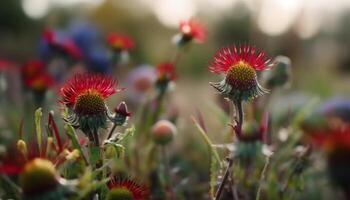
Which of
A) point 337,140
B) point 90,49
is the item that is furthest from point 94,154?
point 90,49

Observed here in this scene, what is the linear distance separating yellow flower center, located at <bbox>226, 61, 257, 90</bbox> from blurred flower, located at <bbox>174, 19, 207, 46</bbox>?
2.08 feet

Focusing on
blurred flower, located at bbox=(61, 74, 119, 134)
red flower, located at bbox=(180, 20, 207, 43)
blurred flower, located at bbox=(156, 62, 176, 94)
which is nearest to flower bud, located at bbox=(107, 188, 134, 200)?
blurred flower, located at bbox=(61, 74, 119, 134)

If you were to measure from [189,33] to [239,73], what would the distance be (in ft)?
2.17

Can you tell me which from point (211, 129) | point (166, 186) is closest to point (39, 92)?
point (166, 186)

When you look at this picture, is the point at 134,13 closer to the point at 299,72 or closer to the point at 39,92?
the point at 299,72

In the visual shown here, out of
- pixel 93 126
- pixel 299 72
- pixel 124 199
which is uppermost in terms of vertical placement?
pixel 299 72

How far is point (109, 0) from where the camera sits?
1694 cm

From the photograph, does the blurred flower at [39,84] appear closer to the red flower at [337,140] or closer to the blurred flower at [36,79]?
the blurred flower at [36,79]

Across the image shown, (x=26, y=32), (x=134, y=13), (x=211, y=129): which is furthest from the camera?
(x=26, y=32)

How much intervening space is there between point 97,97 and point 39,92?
116cm

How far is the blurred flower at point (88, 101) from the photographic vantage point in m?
1.12

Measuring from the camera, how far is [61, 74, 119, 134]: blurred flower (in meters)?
1.12

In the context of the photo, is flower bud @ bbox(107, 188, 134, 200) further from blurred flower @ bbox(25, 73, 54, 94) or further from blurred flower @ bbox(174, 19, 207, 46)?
blurred flower @ bbox(25, 73, 54, 94)

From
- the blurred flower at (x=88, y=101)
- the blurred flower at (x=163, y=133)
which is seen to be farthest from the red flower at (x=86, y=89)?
the blurred flower at (x=163, y=133)
